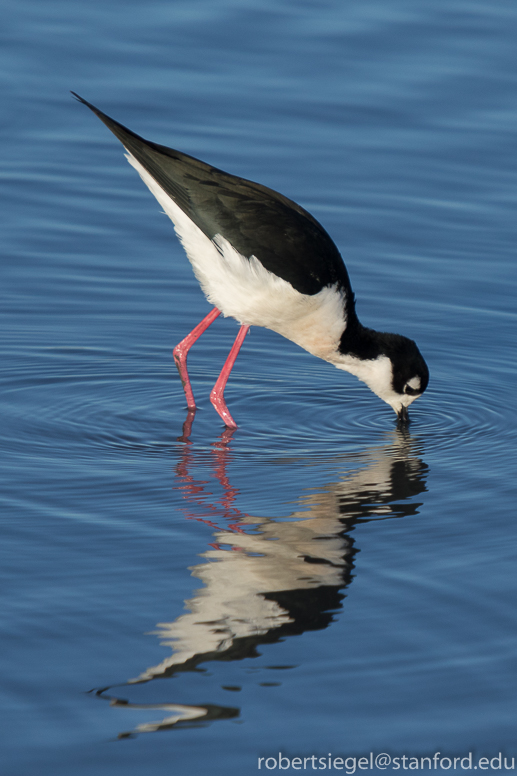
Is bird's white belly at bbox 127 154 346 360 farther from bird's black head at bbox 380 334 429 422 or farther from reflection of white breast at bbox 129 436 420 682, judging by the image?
reflection of white breast at bbox 129 436 420 682

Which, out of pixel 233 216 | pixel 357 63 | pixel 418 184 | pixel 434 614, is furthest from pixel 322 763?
pixel 357 63

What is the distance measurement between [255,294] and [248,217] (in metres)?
0.52

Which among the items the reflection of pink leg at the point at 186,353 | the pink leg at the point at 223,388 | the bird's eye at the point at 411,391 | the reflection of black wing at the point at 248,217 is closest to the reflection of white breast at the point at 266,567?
the bird's eye at the point at 411,391

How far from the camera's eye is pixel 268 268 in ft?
25.6

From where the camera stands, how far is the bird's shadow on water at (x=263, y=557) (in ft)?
17.1

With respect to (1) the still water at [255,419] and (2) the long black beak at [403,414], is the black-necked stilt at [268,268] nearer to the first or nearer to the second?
(2) the long black beak at [403,414]

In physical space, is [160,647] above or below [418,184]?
below

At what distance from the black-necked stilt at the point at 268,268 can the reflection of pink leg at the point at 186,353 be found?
2cm

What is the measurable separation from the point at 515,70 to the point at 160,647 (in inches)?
402

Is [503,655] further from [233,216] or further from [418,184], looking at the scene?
[418,184]

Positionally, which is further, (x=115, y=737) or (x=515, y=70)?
(x=515, y=70)

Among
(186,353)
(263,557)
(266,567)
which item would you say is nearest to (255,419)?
(186,353)

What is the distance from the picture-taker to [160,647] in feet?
17.2

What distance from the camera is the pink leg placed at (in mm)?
8156
